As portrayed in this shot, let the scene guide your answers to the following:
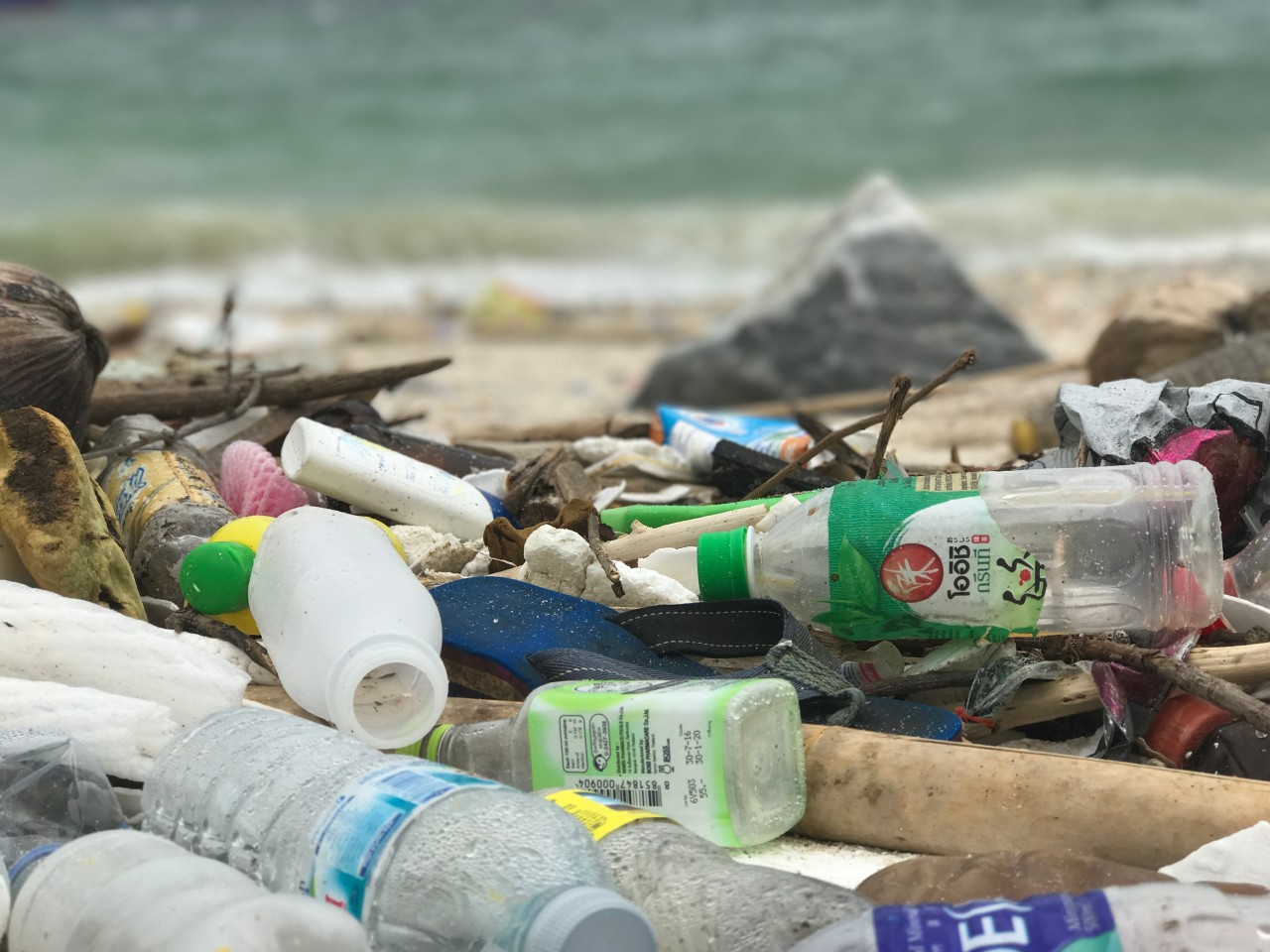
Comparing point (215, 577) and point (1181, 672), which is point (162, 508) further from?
point (1181, 672)

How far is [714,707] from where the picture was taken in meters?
1.47

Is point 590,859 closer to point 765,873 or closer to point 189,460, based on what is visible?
point 765,873

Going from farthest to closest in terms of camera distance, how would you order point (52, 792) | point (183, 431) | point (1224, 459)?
point (183, 431) < point (1224, 459) < point (52, 792)

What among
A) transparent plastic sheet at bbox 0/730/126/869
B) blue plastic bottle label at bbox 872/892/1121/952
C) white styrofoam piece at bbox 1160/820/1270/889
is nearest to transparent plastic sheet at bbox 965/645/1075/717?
white styrofoam piece at bbox 1160/820/1270/889

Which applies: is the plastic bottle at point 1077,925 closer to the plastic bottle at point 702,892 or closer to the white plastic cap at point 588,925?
the plastic bottle at point 702,892

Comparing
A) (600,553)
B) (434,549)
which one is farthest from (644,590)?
(434,549)

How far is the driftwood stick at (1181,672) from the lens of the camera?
1.53m

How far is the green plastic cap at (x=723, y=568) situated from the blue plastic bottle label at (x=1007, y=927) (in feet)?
2.54

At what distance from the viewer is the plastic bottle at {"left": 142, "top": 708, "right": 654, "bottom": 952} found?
1101mm

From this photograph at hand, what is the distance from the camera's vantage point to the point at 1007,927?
1112 millimetres

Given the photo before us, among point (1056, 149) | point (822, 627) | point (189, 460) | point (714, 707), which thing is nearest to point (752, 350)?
point (189, 460)

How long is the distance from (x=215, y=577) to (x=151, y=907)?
74cm

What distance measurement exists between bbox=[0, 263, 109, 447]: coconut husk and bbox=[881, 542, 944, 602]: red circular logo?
141 centimetres

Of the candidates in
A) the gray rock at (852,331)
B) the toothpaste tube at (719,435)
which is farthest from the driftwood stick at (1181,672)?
the gray rock at (852,331)
